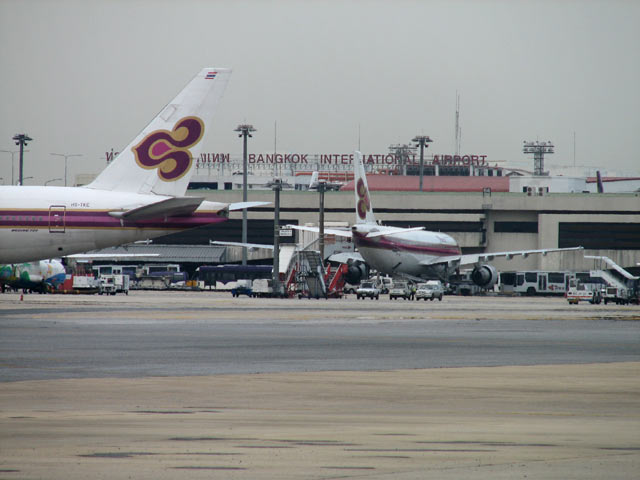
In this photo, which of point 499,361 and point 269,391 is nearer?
point 269,391

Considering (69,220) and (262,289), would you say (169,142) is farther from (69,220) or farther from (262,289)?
(262,289)

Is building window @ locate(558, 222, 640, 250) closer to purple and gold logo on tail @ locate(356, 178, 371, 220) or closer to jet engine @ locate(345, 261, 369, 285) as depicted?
jet engine @ locate(345, 261, 369, 285)

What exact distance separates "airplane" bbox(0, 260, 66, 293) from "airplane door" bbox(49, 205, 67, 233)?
154ft

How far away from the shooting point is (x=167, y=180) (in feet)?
200

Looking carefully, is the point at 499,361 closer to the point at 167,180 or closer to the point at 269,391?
the point at 269,391

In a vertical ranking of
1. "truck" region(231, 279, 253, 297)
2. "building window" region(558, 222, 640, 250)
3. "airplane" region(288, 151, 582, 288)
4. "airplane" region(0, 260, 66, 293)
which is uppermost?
"building window" region(558, 222, 640, 250)

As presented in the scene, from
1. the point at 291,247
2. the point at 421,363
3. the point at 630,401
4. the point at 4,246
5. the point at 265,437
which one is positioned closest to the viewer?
the point at 265,437

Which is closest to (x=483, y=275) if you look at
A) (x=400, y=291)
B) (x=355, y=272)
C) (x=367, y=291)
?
(x=355, y=272)

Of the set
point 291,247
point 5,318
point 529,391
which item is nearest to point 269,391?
point 529,391

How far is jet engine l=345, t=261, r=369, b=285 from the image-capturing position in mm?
124188

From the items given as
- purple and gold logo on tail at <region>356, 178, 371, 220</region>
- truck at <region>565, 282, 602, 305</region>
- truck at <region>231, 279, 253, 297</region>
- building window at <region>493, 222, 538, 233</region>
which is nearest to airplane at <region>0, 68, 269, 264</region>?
truck at <region>565, 282, 602, 305</region>

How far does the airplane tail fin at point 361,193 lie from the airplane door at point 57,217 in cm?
6678

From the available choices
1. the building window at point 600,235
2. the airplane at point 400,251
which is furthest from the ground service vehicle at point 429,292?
the building window at point 600,235

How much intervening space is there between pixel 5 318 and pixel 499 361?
91.0ft
